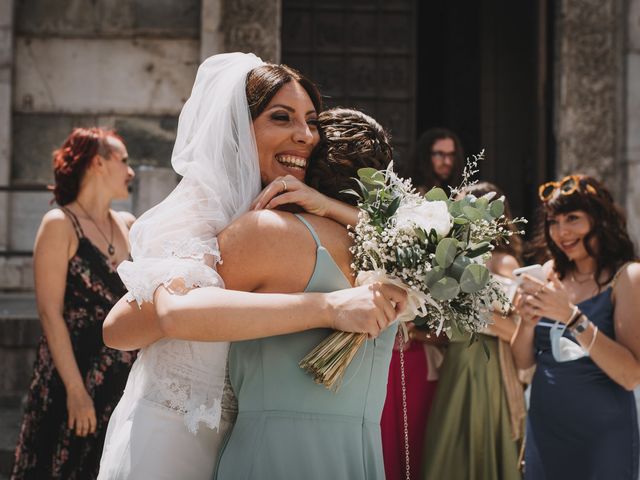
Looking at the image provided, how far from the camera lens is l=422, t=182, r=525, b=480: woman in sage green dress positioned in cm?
472

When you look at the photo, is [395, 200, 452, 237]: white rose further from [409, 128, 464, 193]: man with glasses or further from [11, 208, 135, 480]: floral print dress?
[409, 128, 464, 193]: man with glasses

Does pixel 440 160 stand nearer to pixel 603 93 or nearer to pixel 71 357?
pixel 603 93

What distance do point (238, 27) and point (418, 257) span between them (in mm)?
5752

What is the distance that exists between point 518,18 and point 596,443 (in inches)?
309

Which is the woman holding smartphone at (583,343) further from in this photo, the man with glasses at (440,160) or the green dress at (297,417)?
the green dress at (297,417)

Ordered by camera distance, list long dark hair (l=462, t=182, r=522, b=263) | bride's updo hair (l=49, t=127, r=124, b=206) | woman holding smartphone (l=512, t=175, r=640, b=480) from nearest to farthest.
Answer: woman holding smartphone (l=512, t=175, r=640, b=480) → bride's updo hair (l=49, t=127, r=124, b=206) → long dark hair (l=462, t=182, r=522, b=263)

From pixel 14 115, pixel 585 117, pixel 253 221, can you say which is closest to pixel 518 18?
pixel 585 117

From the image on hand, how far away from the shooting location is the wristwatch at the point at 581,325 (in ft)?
12.6

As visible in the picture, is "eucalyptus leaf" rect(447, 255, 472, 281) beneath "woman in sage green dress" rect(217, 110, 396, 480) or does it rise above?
above

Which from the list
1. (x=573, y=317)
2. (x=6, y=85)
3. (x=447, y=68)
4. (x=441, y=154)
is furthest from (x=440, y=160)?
(x=447, y=68)

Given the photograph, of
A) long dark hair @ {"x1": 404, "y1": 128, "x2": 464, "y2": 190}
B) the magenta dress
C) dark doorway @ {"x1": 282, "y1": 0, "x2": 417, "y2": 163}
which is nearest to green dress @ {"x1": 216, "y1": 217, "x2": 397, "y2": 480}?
the magenta dress

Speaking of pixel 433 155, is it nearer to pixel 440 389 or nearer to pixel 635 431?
pixel 440 389

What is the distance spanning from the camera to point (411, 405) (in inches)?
193

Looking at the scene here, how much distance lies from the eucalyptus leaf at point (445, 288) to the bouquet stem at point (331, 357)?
0.78 feet
